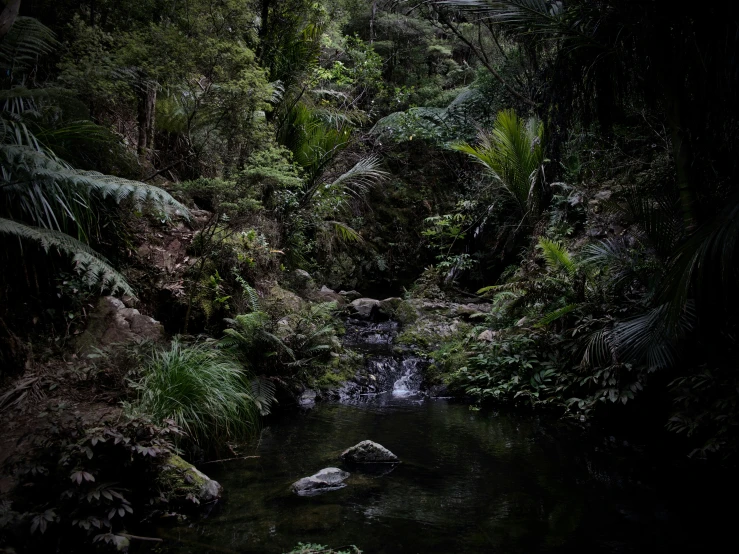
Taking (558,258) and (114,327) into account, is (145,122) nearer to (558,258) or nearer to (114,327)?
(114,327)

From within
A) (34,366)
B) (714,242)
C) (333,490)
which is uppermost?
(714,242)

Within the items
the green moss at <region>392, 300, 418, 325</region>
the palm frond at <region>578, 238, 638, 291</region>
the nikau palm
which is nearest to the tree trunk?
the nikau palm

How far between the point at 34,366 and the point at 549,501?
4462 millimetres

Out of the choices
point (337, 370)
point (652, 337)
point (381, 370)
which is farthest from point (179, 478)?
point (381, 370)

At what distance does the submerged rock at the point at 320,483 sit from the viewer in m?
3.88

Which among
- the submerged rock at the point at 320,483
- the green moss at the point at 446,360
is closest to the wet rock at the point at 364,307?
the green moss at the point at 446,360

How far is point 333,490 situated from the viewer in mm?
3922

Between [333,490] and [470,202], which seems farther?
[470,202]

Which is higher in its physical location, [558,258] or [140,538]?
[558,258]

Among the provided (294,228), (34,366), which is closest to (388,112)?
(294,228)

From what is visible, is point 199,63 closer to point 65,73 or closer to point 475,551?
point 65,73

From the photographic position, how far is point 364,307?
10.3m

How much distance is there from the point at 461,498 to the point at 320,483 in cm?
111

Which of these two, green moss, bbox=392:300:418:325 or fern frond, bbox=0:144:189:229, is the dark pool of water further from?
green moss, bbox=392:300:418:325
